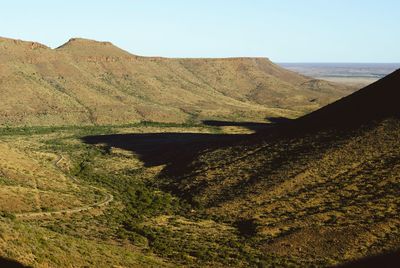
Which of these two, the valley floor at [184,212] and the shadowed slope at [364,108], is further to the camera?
the shadowed slope at [364,108]

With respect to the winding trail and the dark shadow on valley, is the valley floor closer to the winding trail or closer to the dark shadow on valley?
the winding trail

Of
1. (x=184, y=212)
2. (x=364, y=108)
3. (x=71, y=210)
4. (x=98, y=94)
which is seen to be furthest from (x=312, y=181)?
(x=98, y=94)

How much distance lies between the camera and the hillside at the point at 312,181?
39.0m

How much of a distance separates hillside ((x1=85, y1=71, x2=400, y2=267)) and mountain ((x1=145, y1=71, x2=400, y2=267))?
91 millimetres

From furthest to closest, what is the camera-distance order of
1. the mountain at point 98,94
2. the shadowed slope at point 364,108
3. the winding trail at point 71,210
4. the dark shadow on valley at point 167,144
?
the mountain at point 98,94 < the dark shadow on valley at point 167,144 < the shadowed slope at point 364,108 < the winding trail at point 71,210

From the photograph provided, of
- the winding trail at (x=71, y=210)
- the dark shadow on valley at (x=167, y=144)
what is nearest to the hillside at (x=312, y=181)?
the dark shadow on valley at (x=167, y=144)

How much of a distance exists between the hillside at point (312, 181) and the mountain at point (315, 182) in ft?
0.30

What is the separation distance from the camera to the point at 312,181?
175 ft

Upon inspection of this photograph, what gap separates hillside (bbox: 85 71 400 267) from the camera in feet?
128

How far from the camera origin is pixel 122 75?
182 meters

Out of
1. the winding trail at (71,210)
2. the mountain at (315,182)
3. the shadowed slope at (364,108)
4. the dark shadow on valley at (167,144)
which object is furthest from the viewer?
the dark shadow on valley at (167,144)

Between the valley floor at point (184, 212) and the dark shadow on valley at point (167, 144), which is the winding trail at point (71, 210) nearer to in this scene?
the valley floor at point (184, 212)

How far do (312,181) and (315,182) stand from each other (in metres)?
0.40

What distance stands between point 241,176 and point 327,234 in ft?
66.9
